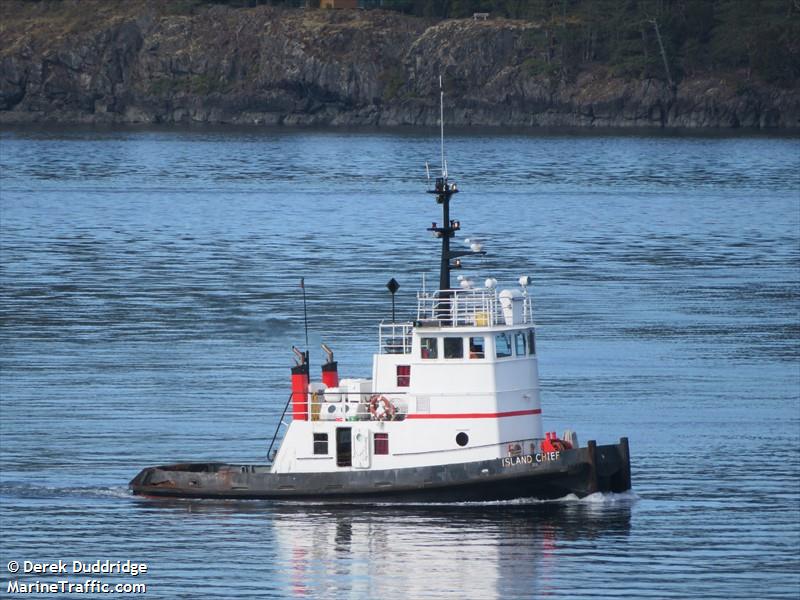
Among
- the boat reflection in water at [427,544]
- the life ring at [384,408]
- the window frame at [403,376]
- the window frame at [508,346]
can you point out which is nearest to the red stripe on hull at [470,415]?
the life ring at [384,408]

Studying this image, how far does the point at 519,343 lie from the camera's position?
46.4 meters

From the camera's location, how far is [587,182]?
531ft

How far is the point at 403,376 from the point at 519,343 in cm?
308

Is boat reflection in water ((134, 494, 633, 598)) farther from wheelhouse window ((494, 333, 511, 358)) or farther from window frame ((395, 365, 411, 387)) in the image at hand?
wheelhouse window ((494, 333, 511, 358))

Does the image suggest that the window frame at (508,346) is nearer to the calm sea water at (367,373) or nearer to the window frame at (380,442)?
the window frame at (380,442)

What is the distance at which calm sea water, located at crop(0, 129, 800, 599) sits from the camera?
4169 cm

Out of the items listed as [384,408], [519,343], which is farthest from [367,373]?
[519,343]

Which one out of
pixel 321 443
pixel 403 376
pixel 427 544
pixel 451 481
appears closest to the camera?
pixel 427 544

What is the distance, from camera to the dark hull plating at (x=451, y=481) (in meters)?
45.3

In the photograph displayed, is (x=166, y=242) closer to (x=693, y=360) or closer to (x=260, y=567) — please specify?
(x=693, y=360)

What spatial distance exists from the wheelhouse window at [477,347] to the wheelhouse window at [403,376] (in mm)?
1800

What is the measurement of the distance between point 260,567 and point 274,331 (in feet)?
114

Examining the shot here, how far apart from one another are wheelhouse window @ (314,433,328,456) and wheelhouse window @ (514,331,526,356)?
17.3ft

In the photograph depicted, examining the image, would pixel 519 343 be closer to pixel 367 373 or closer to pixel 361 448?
pixel 361 448
